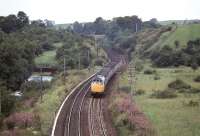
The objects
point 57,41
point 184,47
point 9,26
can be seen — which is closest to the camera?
point 184,47

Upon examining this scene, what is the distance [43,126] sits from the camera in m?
45.2

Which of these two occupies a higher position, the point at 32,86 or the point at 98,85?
the point at 98,85

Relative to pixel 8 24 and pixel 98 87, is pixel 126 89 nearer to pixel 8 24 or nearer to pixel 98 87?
pixel 98 87

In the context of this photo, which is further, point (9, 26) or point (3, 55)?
point (9, 26)

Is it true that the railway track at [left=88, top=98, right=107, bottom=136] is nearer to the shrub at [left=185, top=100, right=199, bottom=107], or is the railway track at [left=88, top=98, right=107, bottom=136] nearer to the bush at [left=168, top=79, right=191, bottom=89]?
the shrub at [left=185, top=100, right=199, bottom=107]

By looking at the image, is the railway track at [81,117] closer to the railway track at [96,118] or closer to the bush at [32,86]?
the railway track at [96,118]

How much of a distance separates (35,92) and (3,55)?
14.5 m

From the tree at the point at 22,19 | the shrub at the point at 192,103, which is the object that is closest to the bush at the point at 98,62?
the shrub at the point at 192,103

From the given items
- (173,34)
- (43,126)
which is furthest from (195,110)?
(173,34)

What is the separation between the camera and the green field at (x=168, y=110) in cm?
4403

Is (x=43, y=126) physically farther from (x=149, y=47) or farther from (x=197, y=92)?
(x=149, y=47)

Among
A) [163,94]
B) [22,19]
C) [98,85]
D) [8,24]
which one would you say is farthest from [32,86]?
[22,19]

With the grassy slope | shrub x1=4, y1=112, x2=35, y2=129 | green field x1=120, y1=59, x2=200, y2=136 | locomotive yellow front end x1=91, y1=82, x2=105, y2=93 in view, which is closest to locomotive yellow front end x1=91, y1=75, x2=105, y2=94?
locomotive yellow front end x1=91, y1=82, x2=105, y2=93

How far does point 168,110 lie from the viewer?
54125 mm
